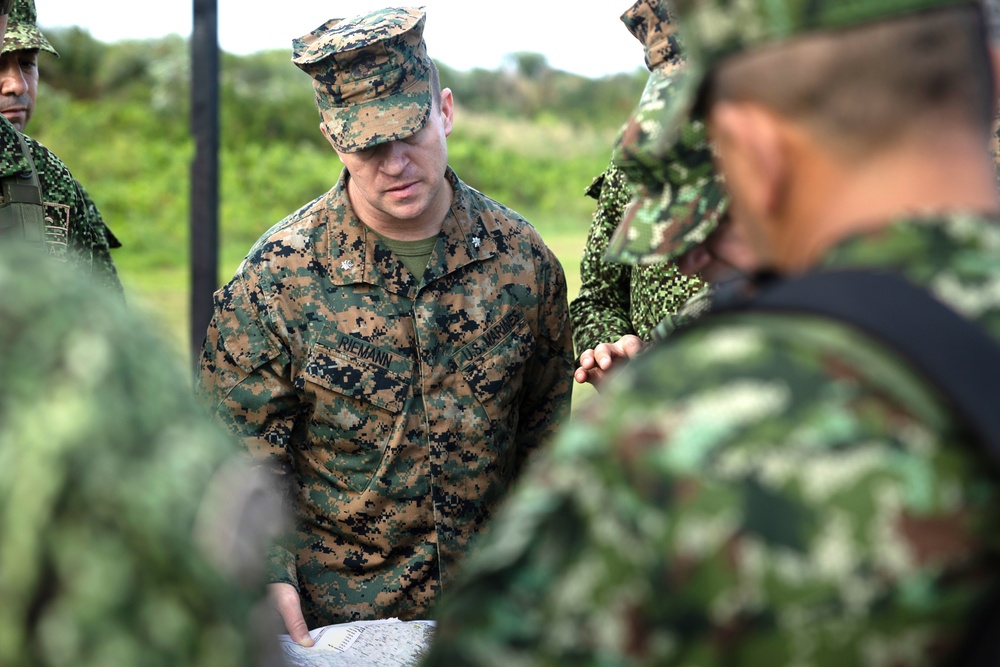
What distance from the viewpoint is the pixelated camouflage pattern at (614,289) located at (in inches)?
109

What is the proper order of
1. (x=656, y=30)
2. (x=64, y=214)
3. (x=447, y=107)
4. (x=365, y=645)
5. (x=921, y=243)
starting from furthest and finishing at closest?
(x=64, y=214) → (x=447, y=107) → (x=365, y=645) → (x=656, y=30) → (x=921, y=243)

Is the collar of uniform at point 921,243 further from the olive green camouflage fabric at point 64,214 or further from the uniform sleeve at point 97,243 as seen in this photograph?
the uniform sleeve at point 97,243

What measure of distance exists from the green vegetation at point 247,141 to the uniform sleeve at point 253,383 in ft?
19.8

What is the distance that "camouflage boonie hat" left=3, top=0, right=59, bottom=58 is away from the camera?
405cm

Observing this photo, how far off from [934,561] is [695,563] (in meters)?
0.18

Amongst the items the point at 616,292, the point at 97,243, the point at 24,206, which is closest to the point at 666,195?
the point at 616,292

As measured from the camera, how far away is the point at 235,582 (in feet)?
2.89

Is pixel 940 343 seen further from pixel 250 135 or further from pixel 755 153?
pixel 250 135

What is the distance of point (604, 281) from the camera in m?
3.08

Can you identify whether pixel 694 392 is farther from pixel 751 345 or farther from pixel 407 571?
pixel 407 571

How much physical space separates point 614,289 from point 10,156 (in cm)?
184

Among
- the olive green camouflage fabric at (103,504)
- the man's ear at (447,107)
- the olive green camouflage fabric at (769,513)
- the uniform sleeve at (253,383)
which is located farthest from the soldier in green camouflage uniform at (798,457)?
the man's ear at (447,107)

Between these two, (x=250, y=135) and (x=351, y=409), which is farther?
(x=250, y=135)

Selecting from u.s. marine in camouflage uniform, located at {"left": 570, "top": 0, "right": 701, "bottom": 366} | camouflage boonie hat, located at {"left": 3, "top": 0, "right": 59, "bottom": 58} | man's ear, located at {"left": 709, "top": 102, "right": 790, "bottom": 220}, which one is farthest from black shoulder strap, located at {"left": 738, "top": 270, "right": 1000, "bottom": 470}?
camouflage boonie hat, located at {"left": 3, "top": 0, "right": 59, "bottom": 58}
